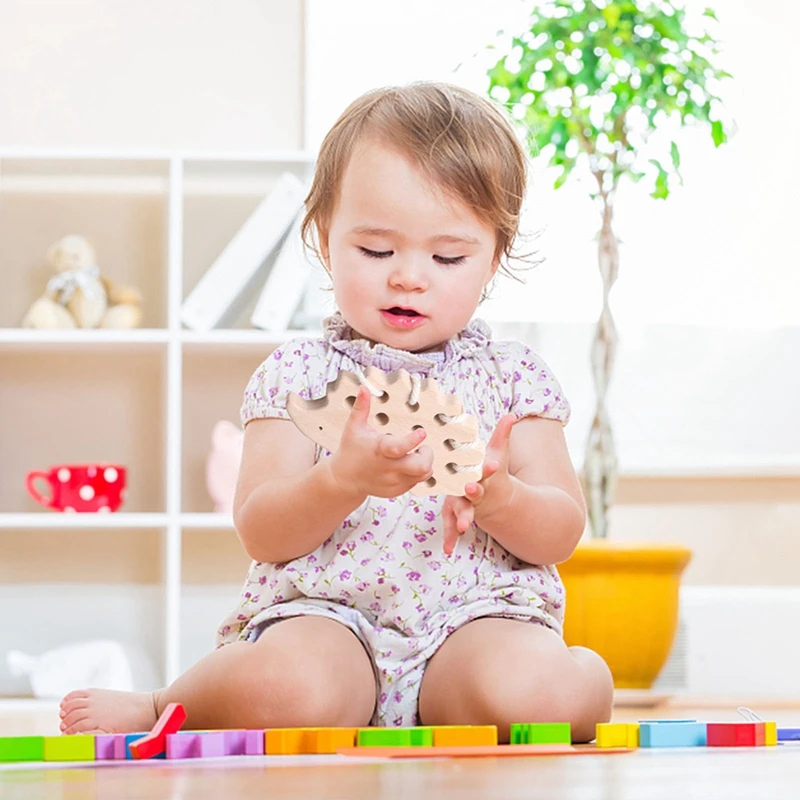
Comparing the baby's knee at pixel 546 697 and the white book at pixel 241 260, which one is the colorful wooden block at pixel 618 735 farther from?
the white book at pixel 241 260

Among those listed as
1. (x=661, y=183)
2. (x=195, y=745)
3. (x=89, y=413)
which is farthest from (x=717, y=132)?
(x=195, y=745)

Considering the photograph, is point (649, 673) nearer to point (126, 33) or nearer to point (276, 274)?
point (276, 274)

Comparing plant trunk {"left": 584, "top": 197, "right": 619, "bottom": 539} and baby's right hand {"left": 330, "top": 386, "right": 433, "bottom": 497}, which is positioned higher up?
plant trunk {"left": 584, "top": 197, "right": 619, "bottom": 539}

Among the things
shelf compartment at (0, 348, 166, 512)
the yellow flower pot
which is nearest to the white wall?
shelf compartment at (0, 348, 166, 512)

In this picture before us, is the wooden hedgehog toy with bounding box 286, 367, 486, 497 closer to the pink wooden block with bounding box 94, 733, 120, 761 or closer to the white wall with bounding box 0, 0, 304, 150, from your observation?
the pink wooden block with bounding box 94, 733, 120, 761

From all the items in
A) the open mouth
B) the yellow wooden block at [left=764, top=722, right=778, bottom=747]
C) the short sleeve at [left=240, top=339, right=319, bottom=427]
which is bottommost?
the yellow wooden block at [left=764, top=722, right=778, bottom=747]

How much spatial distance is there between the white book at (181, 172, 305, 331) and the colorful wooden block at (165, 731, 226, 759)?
166cm

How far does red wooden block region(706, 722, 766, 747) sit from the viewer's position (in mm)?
849

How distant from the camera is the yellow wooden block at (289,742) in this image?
2.62 feet

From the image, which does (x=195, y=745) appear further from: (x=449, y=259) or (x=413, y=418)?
(x=449, y=259)

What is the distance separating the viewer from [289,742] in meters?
0.80

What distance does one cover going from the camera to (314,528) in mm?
1030

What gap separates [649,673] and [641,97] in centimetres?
93

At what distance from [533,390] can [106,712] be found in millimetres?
457
